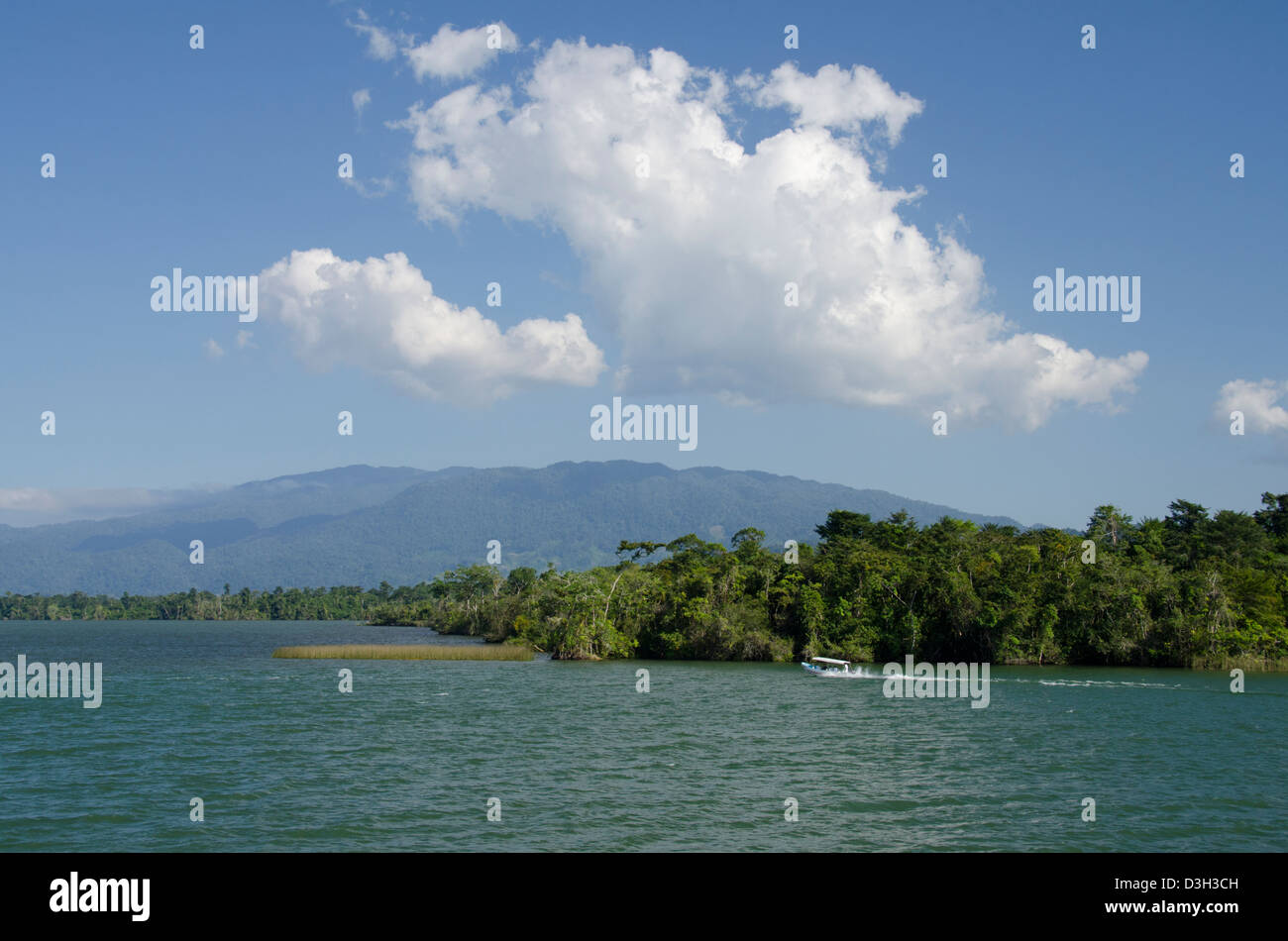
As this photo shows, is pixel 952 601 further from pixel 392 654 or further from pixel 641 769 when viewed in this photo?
pixel 641 769

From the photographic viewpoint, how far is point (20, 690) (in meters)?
54.0

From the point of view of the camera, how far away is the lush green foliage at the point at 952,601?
7038 cm

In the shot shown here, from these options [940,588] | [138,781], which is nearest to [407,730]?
[138,781]

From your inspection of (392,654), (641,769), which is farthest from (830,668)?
(641,769)

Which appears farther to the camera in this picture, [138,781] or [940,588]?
[940,588]

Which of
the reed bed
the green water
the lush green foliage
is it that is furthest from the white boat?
the reed bed

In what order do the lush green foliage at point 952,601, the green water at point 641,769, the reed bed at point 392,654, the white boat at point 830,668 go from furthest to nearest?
the reed bed at point 392,654 → the lush green foliage at point 952,601 → the white boat at point 830,668 → the green water at point 641,769

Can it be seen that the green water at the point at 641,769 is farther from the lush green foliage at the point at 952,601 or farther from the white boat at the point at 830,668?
the lush green foliage at the point at 952,601

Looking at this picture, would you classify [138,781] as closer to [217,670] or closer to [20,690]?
[20,690]

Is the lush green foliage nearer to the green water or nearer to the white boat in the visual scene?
the white boat

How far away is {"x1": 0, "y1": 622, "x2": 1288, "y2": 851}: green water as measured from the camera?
76.2 feet

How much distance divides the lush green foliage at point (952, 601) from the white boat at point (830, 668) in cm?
480

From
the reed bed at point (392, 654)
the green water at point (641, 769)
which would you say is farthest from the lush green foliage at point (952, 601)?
the green water at point (641, 769)
